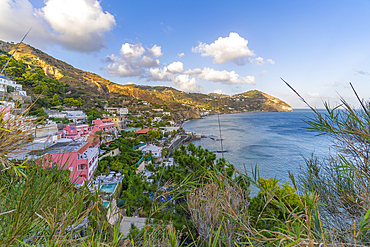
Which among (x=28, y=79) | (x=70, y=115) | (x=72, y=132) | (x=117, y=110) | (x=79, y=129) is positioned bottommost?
(x=72, y=132)

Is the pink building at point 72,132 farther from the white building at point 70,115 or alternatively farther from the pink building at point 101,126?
the white building at point 70,115

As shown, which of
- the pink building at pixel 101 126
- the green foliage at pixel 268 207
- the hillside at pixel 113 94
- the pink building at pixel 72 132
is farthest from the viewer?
the hillside at pixel 113 94

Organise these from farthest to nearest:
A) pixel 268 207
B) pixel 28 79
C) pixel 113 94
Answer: pixel 113 94 < pixel 28 79 < pixel 268 207

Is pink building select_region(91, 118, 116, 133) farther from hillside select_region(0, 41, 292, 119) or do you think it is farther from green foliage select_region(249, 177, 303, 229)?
green foliage select_region(249, 177, 303, 229)

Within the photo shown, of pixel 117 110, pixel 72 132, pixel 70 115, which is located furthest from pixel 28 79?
pixel 72 132

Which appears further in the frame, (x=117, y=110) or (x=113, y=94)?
(x=113, y=94)

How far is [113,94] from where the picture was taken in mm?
50438

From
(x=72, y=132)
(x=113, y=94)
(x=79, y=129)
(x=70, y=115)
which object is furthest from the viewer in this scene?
(x=113, y=94)

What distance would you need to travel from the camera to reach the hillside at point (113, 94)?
34.7m

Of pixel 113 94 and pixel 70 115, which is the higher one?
pixel 113 94

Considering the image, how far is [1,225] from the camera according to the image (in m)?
0.86

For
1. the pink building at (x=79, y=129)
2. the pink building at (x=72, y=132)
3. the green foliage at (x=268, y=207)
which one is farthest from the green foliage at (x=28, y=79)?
the green foliage at (x=268, y=207)

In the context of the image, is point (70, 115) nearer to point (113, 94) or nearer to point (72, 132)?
point (72, 132)

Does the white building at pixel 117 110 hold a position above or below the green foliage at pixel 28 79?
below
